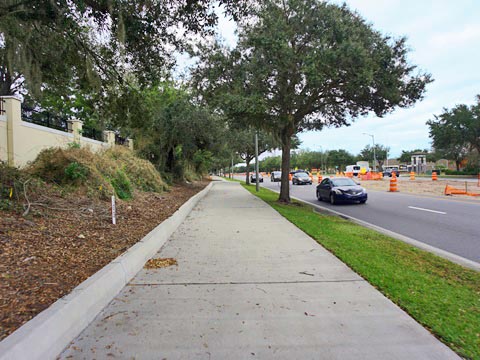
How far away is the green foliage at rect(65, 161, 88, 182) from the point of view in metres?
8.70

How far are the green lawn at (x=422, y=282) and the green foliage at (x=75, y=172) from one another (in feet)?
21.1

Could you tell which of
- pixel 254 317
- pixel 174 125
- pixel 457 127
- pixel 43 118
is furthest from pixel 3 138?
pixel 457 127

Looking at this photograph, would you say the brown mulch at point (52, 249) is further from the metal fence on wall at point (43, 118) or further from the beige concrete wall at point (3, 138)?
the metal fence on wall at point (43, 118)

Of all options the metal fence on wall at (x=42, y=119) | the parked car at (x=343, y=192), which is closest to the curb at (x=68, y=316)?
the metal fence on wall at (x=42, y=119)

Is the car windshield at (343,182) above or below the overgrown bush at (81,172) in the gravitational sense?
below

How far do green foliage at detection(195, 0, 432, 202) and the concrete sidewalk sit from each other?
754 centimetres

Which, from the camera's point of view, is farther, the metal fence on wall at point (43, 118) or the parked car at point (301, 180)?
the parked car at point (301, 180)

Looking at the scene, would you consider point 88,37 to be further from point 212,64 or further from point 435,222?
point 435,222

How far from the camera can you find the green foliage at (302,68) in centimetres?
1073

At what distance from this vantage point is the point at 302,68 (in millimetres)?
10766

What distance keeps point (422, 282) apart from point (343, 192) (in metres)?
10.8

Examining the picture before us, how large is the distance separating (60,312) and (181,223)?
6.30 meters

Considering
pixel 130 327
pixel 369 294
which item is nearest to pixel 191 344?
pixel 130 327

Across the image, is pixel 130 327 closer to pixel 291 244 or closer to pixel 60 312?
pixel 60 312
